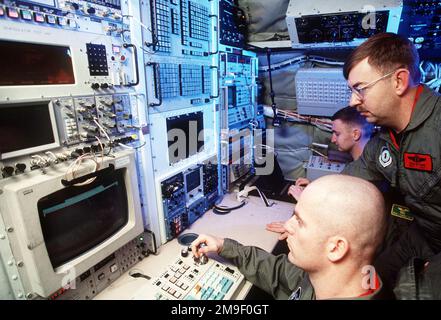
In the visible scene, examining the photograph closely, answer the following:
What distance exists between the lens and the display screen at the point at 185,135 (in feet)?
6.26

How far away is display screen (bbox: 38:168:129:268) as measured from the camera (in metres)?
1.16

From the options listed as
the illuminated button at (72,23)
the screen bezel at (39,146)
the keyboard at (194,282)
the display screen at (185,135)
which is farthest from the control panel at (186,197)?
the illuminated button at (72,23)

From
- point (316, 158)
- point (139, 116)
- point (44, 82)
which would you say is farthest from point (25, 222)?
point (316, 158)

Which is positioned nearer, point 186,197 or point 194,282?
point 194,282

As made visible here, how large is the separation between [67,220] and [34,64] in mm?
692

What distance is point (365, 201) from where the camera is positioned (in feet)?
3.36

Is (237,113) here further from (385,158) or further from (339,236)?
(339,236)

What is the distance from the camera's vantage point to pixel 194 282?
1.41 meters

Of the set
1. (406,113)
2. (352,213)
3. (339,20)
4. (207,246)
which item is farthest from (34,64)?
(339,20)

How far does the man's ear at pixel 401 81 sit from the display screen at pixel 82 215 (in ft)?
5.49

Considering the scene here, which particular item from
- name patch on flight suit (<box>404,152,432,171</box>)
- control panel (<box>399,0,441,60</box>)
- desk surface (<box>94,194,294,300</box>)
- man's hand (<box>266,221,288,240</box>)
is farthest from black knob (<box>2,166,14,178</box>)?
control panel (<box>399,0,441,60</box>)

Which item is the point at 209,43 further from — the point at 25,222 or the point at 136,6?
the point at 25,222

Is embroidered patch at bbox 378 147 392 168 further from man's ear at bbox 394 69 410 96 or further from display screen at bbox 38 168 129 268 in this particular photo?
display screen at bbox 38 168 129 268

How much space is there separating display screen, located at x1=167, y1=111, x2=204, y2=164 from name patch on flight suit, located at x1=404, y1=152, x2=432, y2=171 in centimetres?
147
